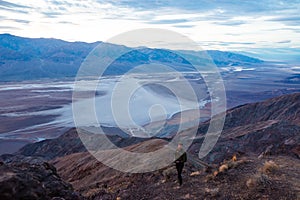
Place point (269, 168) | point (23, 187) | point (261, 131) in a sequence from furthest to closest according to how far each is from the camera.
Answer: point (261, 131), point (269, 168), point (23, 187)

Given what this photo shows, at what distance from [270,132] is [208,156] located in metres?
9.08

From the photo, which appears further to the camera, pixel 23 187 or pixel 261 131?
pixel 261 131

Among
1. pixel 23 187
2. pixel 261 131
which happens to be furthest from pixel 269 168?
pixel 261 131

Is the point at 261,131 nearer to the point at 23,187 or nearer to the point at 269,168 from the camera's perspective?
the point at 269,168

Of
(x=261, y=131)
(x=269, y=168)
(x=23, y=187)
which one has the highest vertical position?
(x=23, y=187)

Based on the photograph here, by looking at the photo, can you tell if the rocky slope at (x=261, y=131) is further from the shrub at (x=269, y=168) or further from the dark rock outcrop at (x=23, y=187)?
the dark rock outcrop at (x=23, y=187)

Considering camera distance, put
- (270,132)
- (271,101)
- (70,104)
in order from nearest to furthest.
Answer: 1. (270,132)
2. (271,101)
3. (70,104)

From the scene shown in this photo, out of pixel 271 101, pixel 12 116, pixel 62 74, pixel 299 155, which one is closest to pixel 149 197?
pixel 299 155

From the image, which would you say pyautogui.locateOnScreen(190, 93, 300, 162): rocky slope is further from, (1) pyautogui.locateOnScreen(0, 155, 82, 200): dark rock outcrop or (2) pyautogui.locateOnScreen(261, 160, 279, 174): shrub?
(1) pyautogui.locateOnScreen(0, 155, 82, 200): dark rock outcrop

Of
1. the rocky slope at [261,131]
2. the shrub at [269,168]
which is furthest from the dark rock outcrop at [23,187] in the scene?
the rocky slope at [261,131]

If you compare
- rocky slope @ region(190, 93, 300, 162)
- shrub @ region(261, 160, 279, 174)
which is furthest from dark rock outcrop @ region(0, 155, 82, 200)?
rocky slope @ region(190, 93, 300, 162)

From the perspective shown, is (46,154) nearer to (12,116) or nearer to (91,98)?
(12,116)

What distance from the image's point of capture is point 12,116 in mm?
71000

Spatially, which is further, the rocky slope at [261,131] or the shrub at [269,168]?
the rocky slope at [261,131]
